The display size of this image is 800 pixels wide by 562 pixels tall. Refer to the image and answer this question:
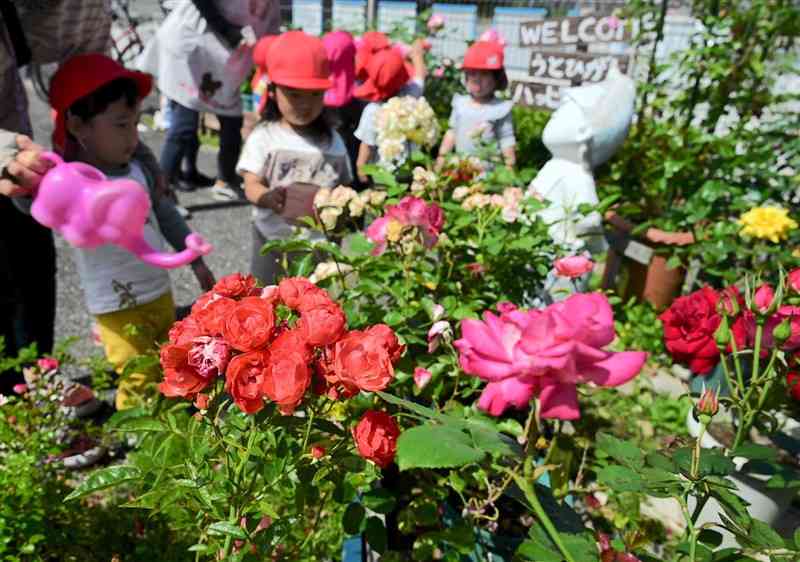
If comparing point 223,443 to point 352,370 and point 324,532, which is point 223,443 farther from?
point 324,532

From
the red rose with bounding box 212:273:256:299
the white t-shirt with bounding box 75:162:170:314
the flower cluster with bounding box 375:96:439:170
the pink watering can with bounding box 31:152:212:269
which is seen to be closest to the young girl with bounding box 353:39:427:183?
the flower cluster with bounding box 375:96:439:170

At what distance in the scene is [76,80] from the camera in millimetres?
1449

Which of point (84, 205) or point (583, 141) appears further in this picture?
point (583, 141)

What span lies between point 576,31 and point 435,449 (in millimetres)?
2826

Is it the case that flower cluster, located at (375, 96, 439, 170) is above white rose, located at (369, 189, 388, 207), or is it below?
above

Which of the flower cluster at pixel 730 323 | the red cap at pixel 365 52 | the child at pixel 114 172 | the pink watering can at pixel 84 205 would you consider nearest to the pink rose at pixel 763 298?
the flower cluster at pixel 730 323

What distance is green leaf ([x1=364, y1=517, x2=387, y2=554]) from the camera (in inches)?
31.4

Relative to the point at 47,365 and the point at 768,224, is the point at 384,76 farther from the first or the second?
the point at 47,365

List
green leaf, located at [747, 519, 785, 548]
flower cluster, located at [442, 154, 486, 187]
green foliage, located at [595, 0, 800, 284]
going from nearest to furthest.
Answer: green leaf, located at [747, 519, 785, 548]
flower cluster, located at [442, 154, 486, 187]
green foliage, located at [595, 0, 800, 284]

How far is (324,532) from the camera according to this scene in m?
1.20

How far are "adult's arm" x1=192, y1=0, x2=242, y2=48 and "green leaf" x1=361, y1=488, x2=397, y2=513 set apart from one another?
316 centimetres

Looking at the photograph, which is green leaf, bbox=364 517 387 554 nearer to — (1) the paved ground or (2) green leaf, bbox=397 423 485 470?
(2) green leaf, bbox=397 423 485 470

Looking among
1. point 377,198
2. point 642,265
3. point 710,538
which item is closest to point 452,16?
point 642,265

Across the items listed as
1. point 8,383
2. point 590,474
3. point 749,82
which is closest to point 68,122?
point 8,383
